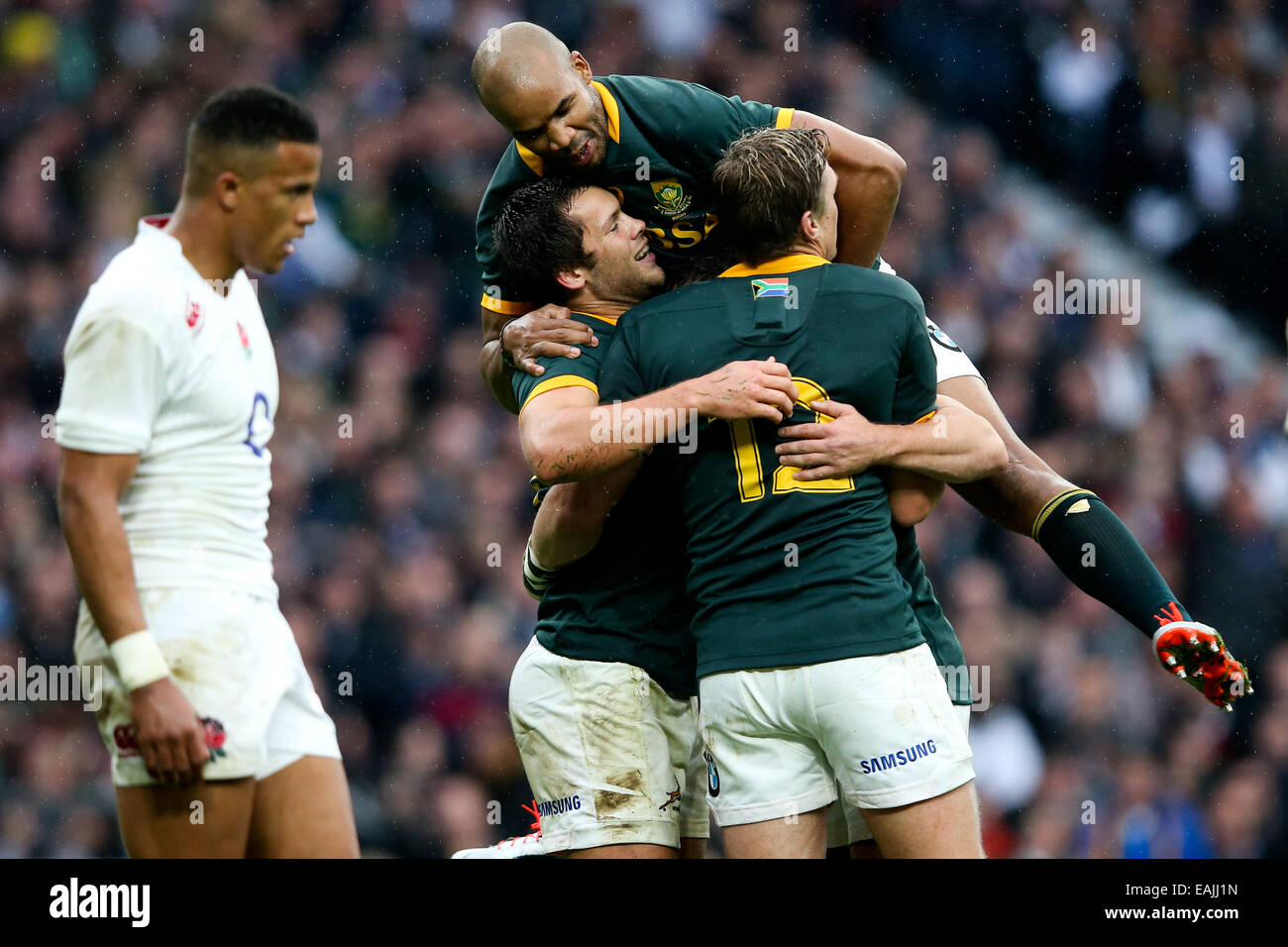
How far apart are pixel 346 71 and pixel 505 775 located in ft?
16.2

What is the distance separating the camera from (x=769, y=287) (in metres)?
3.59

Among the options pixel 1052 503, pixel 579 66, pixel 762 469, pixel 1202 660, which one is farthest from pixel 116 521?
pixel 1202 660

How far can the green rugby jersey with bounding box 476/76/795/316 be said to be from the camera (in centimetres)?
409

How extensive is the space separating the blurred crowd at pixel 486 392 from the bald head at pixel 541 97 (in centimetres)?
398

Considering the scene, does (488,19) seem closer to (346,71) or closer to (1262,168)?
(346,71)

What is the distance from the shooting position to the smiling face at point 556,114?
387 centimetres

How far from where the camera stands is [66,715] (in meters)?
7.23

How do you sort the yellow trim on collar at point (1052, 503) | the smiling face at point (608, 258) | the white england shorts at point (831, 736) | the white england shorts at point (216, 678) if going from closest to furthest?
1. the white england shorts at point (216, 678)
2. the white england shorts at point (831, 736)
3. the smiling face at point (608, 258)
4. the yellow trim on collar at point (1052, 503)

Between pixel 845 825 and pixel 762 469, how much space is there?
128 cm

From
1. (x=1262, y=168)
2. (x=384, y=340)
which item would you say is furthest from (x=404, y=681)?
(x=1262, y=168)

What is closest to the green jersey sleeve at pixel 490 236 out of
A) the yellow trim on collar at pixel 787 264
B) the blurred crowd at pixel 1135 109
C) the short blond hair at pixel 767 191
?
the short blond hair at pixel 767 191

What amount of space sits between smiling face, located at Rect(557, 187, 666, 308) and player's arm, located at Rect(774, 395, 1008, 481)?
2.38 ft

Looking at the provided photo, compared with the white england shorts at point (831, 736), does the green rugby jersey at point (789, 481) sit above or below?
above

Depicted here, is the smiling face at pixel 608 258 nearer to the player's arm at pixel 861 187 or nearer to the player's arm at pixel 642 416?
the player's arm at pixel 642 416
